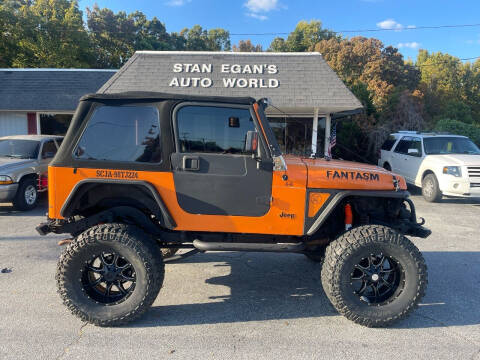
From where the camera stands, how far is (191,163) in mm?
3164

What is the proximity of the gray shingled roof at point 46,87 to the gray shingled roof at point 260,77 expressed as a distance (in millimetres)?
3793

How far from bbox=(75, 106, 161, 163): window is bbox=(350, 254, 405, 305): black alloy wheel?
7.64ft

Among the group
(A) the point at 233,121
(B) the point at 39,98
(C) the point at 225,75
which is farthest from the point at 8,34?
(A) the point at 233,121

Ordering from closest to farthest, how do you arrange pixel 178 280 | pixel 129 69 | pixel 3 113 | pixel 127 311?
pixel 127 311 < pixel 178 280 < pixel 129 69 < pixel 3 113

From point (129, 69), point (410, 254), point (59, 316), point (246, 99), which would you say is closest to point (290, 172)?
point (246, 99)

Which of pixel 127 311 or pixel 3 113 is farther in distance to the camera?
pixel 3 113

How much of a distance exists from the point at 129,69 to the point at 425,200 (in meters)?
11.1

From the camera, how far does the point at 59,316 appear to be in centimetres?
331

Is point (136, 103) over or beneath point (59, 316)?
over

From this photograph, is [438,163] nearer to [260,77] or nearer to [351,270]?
[260,77]

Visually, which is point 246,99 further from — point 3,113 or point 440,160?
point 3,113

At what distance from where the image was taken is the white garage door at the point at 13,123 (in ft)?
49.1

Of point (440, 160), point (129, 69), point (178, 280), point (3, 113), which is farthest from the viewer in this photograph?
point (3, 113)

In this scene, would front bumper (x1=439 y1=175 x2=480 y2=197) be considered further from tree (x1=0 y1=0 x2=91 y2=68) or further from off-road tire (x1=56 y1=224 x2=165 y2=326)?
tree (x1=0 y1=0 x2=91 y2=68)
